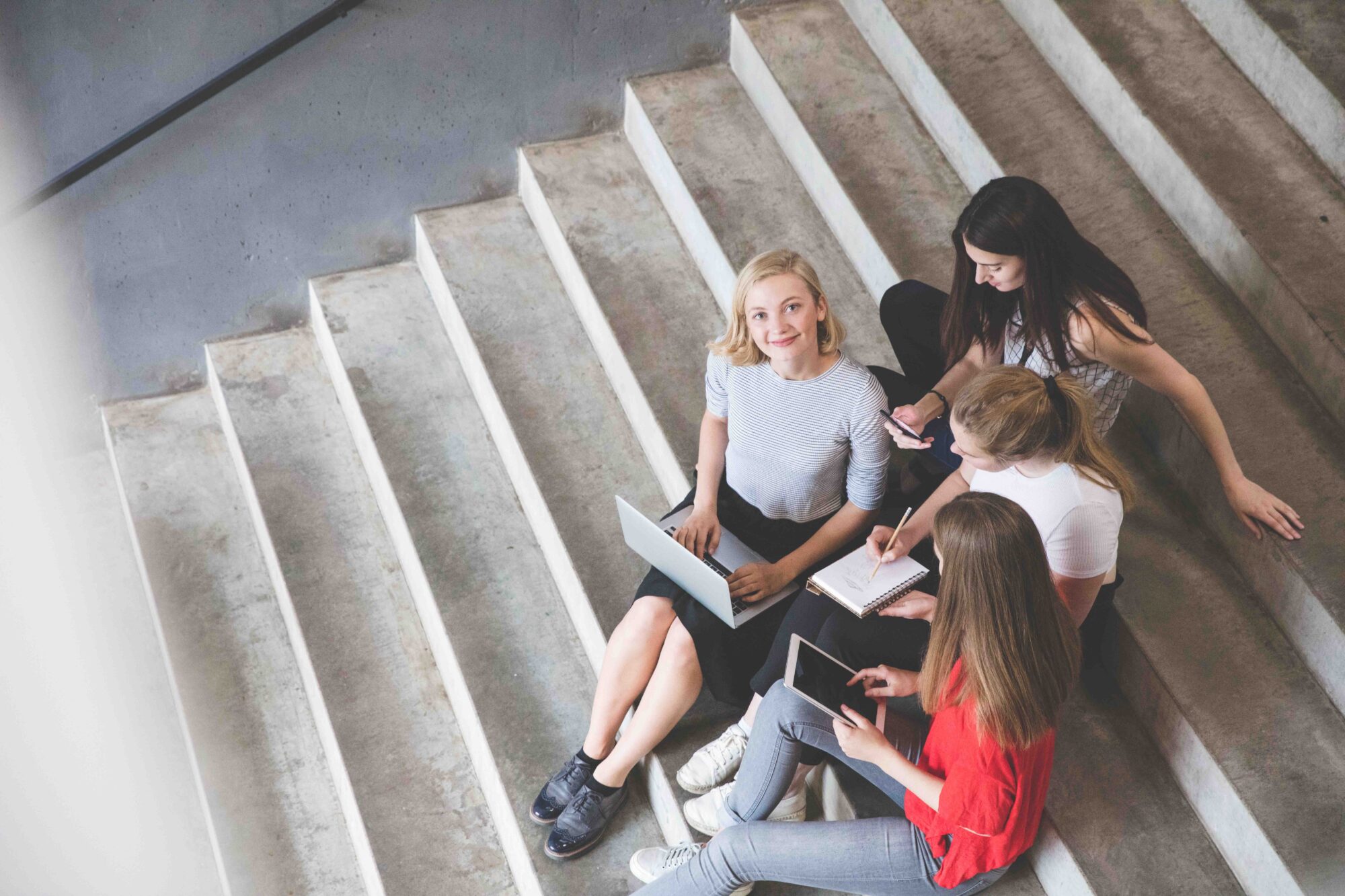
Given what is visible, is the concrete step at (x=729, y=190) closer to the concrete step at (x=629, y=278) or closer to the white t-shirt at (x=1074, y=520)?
the concrete step at (x=629, y=278)

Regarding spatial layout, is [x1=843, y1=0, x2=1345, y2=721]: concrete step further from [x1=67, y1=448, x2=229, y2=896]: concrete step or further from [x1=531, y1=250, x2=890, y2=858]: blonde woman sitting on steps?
[x1=67, y1=448, x2=229, y2=896]: concrete step

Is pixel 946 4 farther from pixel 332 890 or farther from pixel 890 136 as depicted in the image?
pixel 332 890

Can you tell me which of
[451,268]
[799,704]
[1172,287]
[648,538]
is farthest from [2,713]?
[1172,287]

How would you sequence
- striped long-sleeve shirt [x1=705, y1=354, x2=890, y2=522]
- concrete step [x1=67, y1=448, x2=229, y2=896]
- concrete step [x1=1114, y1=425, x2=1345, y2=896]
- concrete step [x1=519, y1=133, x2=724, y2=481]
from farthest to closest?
concrete step [x1=519, y1=133, x2=724, y2=481] → concrete step [x1=67, y1=448, x2=229, y2=896] → striped long-sleeve shirt [x1=705, y1=354, x2=890, y2=522] → concrete step [x1=1114, y1=425, x2=1345, y2=896]

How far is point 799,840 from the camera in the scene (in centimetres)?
214

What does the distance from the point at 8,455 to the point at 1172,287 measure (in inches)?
137

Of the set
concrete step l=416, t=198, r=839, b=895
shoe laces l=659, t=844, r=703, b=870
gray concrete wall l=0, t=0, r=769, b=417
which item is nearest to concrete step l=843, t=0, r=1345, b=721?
→ gray concrete wall l=0, t=0, r=769, b=417

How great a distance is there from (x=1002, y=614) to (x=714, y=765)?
934 millimetres

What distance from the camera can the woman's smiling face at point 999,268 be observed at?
2301 millimetres

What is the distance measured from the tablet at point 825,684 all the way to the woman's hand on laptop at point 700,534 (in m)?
0.48

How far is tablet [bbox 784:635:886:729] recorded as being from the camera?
2.11 metres

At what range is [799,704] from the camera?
2.22m

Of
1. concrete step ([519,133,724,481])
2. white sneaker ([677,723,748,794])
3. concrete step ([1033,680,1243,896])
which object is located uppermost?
concrete step ([519,133,724,481])

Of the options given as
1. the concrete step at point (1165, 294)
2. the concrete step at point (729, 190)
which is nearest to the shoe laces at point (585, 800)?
the concrete step at point (729, 190)
